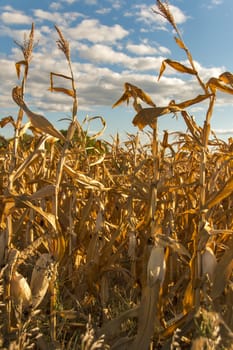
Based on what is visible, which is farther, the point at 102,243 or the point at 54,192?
the point at 102,243

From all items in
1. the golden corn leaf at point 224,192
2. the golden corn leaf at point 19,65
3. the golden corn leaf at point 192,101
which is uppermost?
the golden corn leaf at point 19,65

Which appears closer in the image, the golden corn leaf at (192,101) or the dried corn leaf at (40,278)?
the golden corn leaf at (192,101)

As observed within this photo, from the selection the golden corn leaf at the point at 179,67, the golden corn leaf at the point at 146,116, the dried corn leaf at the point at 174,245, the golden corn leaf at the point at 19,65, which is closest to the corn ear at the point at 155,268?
the dried corn leaf at the point at 174,245

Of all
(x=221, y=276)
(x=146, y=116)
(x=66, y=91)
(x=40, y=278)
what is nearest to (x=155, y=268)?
(x=221, y=276)

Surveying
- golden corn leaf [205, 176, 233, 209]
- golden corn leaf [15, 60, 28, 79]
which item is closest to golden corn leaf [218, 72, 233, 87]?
golden corn leaf [205, 176, 233, 209]

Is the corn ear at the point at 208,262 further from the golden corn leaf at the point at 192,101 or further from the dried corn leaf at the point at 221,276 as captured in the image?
the golden corn leaf at the point at 192,101

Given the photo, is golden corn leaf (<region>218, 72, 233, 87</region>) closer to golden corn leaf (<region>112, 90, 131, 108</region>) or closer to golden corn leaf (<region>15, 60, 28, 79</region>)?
golden corn leaf (<region>112, 90, 131, 108</region>)

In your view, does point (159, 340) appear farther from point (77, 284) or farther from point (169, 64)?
point (169, 64)

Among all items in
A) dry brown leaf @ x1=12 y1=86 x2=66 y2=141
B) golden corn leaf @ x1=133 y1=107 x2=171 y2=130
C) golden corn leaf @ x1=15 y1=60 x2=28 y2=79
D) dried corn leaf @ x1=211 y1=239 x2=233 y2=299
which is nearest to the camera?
golden corn leaf @ x1=133 y1=107 x2=171 y2=130

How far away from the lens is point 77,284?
2.79 meters

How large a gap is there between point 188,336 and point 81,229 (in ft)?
3.30

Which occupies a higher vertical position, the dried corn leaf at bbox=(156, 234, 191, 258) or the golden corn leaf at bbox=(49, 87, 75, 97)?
the golden corn leaf at bbox=(49, 87, 75, 97)

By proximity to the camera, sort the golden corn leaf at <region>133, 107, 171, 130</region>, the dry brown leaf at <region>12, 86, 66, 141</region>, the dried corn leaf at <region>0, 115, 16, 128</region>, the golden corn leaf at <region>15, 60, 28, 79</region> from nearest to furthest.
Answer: the golden corn leaf at <region>133, 107, 171, 130</region> < the dry brown leaf at <region>12, 86, 66, 141</region> < the golden corn leaf at <region>15, 60, 28, 79</region> < the dried corn leaf at <region>0, 115, 16, 128</region>

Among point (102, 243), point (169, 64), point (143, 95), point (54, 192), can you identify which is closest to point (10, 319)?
point (54, 192)
